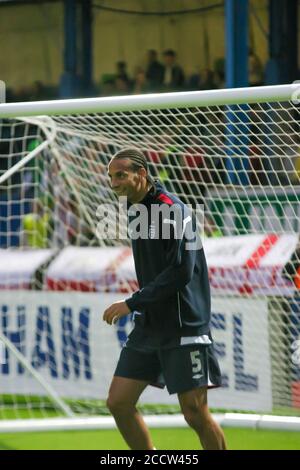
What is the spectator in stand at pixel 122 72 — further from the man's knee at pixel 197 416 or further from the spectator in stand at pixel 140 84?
the man's knee at pixel 197 416

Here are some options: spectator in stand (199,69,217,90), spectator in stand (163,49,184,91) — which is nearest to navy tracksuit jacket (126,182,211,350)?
spectator in stand (199,69,217,90)

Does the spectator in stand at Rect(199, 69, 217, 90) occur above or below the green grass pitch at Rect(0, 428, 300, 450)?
above

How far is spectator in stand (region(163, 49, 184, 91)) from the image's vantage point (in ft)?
A: 48.4

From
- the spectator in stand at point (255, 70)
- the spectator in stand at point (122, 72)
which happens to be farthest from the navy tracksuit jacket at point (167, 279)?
the spectator in stand at point (122, 72)

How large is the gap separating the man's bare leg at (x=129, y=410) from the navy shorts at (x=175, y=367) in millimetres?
43

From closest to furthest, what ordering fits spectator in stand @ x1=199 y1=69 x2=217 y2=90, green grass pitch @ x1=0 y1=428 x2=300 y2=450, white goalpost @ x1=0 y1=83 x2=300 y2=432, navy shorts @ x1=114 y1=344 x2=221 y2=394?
navy shorts @ x1=114 y1=344 x2=221 y2=394 < green grass pitch @ x1=0 y1=428 x2=300 y2=450 < white goalpost @ x1=0 y1=83 x2=300 y2=432 < spectator in stand @ x1=199 y1=69 x2=217 y2=90

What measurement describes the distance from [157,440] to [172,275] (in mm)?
2176

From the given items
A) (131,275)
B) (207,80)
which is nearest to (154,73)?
(207,80)

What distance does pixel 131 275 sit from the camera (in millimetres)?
8844

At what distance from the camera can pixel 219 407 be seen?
27.6ft

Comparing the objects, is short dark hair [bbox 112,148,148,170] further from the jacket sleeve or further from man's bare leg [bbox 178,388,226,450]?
man's bare leg [bbox 178,388,226,450]

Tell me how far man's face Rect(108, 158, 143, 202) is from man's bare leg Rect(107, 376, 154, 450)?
0.92 metres

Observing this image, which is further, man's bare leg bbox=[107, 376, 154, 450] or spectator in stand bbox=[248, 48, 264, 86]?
spectator in stand bbox=[248, 48, 264, 86]
